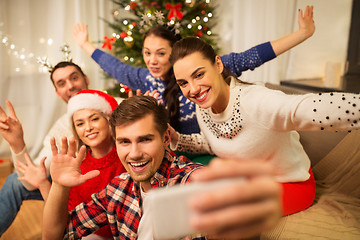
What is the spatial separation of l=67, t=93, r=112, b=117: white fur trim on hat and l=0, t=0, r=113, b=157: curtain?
1.96 meters

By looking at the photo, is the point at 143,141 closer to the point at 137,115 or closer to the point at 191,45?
the point at 137,115

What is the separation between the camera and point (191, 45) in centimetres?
129

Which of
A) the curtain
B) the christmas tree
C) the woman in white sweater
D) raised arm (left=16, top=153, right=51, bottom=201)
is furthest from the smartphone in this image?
the curtain

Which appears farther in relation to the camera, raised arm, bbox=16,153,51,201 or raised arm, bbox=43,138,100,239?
raised arm, bbox=16,153,51,201

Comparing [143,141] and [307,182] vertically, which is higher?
[143,141]

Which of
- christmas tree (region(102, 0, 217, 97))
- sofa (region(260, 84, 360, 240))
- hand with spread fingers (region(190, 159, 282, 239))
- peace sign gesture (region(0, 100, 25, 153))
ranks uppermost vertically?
christmas tree (region(102, 0, 217, 97))

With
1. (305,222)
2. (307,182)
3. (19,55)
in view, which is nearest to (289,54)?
(307,182)

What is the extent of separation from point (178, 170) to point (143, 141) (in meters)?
0.18

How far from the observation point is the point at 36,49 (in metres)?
3.25

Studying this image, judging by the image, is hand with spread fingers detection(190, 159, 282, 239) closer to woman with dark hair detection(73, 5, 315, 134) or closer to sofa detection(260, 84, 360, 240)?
sofa detection(260, 84, 360, 240)

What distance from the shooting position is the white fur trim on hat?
5.16 feet

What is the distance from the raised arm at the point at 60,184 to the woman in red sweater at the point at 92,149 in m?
0.27

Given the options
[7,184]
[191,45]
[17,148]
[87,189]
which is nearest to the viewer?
[191,45]

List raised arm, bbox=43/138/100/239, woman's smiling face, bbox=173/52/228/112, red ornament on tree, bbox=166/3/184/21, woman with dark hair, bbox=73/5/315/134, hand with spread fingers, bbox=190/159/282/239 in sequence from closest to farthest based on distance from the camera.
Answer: hand with spread fingers, bbox=190/159/282/239 < raised arm, bbox=43/138/100/239 < woman's smiling face, bbox=173/52/228/112 < woman with dark hair, bbox=73/5/315/134 < red ornament on tree, bbox=166/3/184/21
